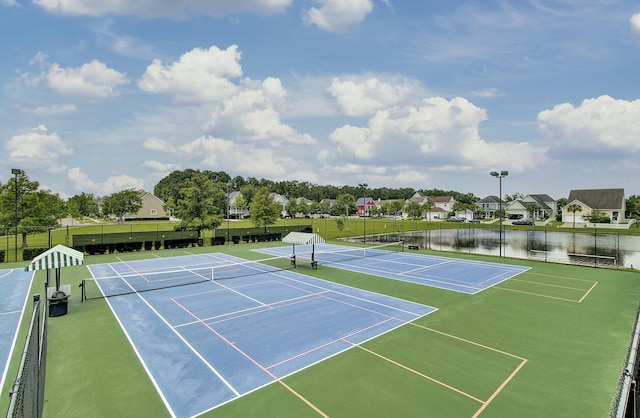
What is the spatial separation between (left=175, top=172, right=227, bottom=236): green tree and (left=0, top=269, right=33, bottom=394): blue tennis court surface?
15537mm

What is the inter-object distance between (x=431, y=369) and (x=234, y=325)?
23.5ft

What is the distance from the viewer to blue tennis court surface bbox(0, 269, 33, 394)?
36.3 ft

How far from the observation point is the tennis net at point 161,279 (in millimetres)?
18531

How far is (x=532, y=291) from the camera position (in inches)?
726

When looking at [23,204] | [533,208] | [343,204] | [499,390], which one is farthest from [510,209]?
[23,204]

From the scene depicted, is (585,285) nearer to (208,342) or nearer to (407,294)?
(407,294)

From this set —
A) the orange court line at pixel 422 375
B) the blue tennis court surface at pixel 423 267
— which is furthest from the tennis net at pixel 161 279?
the orange court line at pixel 422 375

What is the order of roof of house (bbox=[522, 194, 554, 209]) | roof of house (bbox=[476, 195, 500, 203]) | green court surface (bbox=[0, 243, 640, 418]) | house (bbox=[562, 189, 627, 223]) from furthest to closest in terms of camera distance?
roof of house (bbox=[476, 195, 500, 203]) < roof of house (bbox=[522, 194, 554, 209]) < house (bbox=[562, 189, 627, 223]) < green court surface (bbox=[0, 243, 640, 418])

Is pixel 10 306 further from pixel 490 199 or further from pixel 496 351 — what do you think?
pixel 490 199

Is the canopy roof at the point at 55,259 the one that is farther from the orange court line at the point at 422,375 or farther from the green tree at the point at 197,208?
the green tree at the point at 197,208

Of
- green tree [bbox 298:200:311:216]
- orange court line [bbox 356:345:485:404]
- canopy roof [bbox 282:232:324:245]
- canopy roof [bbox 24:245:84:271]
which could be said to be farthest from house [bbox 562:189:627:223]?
canopy roof [bbox 24:245:84:271]

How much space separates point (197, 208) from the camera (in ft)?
127

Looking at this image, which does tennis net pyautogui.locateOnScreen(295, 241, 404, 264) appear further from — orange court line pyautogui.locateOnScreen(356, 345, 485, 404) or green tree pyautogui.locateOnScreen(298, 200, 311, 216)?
green tree pyautogui.locateOnScreen(298, 200, 311, 216)

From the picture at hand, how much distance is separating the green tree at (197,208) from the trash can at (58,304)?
23.5m
